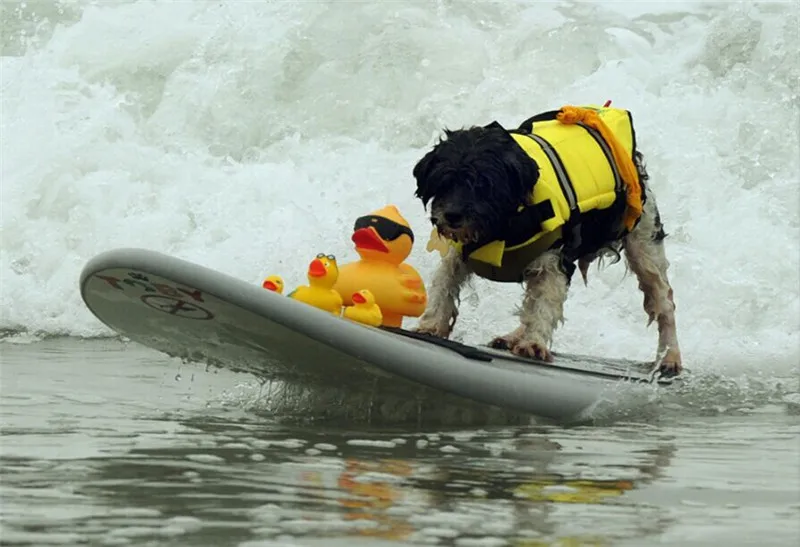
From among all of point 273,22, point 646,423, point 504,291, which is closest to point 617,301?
point 504,291

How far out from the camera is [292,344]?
5.27 m

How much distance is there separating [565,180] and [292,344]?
1.47m

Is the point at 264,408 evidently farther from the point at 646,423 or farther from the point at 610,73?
the point at 610,73

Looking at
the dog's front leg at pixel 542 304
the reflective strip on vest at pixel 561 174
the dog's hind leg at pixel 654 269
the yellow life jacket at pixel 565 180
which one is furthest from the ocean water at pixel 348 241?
the reflective strip on vest at pixel 561 174

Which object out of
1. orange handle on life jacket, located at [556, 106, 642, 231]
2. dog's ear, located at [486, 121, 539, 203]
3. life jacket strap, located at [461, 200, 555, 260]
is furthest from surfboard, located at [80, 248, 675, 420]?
orange handle on life jacket, located at [556, 106, 642, 231]

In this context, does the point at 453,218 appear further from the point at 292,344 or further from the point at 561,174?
the point at 292,344

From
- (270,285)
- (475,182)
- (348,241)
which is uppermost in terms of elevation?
(348,241)

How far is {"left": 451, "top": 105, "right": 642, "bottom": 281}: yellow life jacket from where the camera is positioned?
5941 mm

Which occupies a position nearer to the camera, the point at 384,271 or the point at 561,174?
the point at 384,271

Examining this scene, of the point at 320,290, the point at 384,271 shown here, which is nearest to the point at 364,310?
the point at 320,290

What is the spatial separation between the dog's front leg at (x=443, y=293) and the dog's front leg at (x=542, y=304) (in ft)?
1.08

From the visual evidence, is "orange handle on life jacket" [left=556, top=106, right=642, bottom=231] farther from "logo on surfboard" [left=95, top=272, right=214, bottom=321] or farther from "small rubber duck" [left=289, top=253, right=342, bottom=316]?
"logo on surfboard" [left=95, top=272, right=214, bottom=321]

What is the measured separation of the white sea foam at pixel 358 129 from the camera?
8906mm

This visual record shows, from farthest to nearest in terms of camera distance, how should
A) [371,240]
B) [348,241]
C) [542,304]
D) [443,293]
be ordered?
1. [348,241]
2. [443,293]
3. [542,304]
4. [371,240]
